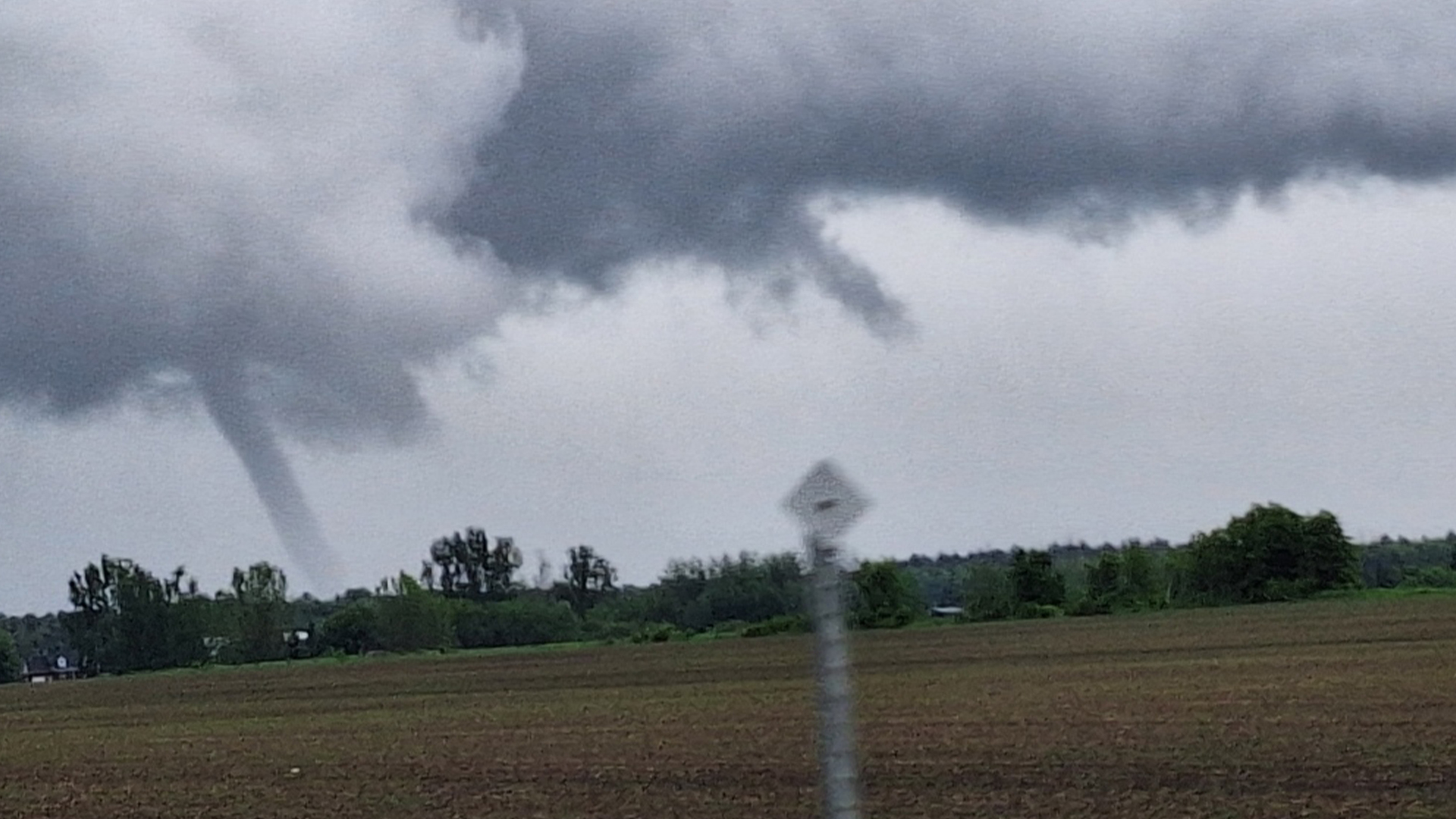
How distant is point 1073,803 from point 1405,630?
49.2m

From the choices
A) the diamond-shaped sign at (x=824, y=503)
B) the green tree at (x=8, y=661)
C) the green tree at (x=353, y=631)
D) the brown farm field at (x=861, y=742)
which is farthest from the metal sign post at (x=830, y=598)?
the green tree at (x=8, y=661)

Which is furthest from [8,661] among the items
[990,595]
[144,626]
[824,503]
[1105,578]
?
[824,503]

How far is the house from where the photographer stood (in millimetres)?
172500

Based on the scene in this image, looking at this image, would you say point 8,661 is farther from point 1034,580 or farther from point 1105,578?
point 1105,578

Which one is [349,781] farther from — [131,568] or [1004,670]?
[131,568]

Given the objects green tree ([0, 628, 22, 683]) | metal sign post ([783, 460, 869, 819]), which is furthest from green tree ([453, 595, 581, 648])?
metal sign post ([783, 460, 869, 819])

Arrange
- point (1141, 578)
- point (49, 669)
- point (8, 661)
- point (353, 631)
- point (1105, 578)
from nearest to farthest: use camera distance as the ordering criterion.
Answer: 1. point (1105, 578)
2. point (1141, 578)
3. point (353, 631)
4. point (8, 661)
5. point (49, 669)

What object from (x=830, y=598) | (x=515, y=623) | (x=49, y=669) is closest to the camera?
(x=830, y=598)

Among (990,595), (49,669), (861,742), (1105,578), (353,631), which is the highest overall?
(353,631)

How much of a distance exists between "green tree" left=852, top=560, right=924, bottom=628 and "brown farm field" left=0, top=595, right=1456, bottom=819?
185ft

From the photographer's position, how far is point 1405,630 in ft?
219

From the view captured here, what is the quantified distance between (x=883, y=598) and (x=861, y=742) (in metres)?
102

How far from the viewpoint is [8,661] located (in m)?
166

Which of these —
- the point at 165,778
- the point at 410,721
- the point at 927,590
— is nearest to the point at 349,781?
the point at 165,778
